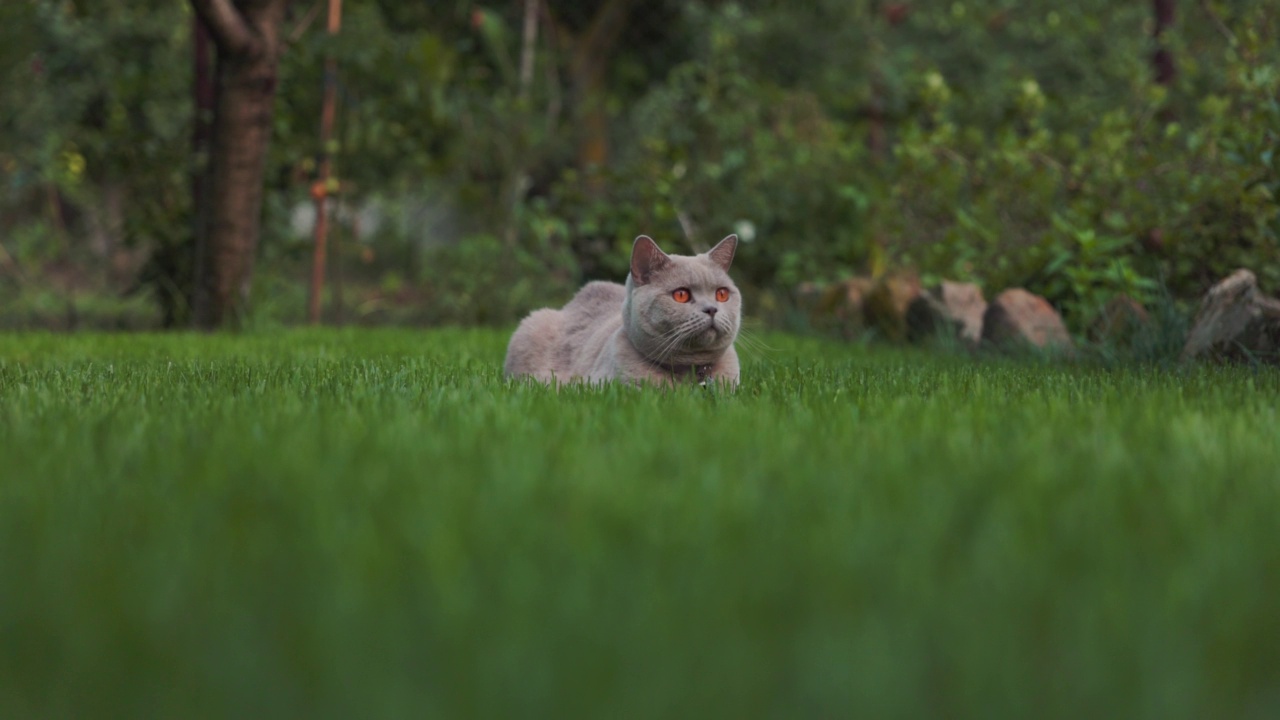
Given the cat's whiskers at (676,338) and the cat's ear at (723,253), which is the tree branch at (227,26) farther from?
the cat's whiskers at (676,338)

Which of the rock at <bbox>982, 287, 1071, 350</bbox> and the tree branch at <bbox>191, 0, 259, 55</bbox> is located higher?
the tree branch at <bbox>191, 0, 259, 55</bbox>

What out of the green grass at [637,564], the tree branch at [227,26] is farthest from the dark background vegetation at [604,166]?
the green grass at [637,564]

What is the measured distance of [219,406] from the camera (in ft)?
10.2

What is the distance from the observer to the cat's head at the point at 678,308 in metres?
3.85

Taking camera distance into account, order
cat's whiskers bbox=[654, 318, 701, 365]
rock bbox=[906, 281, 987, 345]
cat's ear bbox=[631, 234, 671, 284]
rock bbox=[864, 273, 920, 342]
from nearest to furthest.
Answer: cat's whiskers bbox=[654, 318, 701, 365] < cat's ear bbox=[631, 234, 671, 284] < rock bbox=[906, 281, 987, 345] < rock bbox=[864, 273, 920, 342]

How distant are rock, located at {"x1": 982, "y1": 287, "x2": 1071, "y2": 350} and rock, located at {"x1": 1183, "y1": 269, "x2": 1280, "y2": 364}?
102 cm

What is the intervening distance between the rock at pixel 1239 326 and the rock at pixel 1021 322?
102 centimetres

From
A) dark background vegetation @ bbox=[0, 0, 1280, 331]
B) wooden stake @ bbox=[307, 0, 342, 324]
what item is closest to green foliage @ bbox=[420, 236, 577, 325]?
dark background vegetation @ bbox=[0, 0, 1280, 331]

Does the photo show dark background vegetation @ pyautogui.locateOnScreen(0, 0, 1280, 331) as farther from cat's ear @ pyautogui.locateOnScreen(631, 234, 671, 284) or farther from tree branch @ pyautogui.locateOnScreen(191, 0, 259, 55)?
cat's ear @ pyautogui.locateOnScreen(631, 234, 671, 284)

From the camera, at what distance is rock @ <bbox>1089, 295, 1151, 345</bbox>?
18.8ft

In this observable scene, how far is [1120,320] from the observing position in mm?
5961

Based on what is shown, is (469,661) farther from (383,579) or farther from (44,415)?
(44,415)

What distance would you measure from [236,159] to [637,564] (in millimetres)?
7312

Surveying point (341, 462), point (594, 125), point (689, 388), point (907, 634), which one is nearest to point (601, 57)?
point (594, 125)
